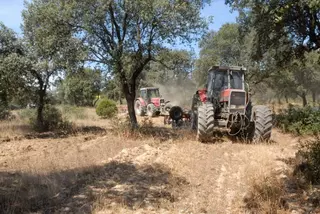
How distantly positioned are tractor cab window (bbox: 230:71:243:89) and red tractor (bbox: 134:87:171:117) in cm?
1111

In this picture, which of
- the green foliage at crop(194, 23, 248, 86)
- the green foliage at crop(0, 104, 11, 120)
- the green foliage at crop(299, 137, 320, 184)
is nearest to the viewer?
the green foliage at crop(299, 137, 320, 184)

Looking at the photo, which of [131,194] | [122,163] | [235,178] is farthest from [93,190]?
[235,178]

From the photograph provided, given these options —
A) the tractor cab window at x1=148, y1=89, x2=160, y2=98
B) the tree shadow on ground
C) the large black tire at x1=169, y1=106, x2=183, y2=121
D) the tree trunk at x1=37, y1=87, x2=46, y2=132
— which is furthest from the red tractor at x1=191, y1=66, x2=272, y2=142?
the tractor cab window at x1=148, y1=89, x2=160, y2=98

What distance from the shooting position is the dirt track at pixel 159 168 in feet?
16.9

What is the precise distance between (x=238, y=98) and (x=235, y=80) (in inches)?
37.5

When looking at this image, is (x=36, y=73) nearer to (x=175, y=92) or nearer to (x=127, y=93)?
(x=127, y=93)

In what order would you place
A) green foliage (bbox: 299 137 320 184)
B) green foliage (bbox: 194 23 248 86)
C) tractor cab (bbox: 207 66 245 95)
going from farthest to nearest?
green foliage (bbox: 194 23 248 86) → tractor cab (bbox: 207 66 245 95) → green foliage (bbox: 299 137 320 184)

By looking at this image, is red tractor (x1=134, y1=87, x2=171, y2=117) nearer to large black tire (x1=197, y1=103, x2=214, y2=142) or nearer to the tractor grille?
the tractor grille

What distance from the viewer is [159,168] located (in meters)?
7.18

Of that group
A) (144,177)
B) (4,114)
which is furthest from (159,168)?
(4,114)

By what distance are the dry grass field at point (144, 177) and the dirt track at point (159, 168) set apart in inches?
0.6

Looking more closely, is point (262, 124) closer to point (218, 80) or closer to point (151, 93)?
point (218, 80)

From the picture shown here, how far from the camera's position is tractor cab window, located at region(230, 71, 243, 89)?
452 inches

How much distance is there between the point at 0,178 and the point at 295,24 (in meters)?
12.5
